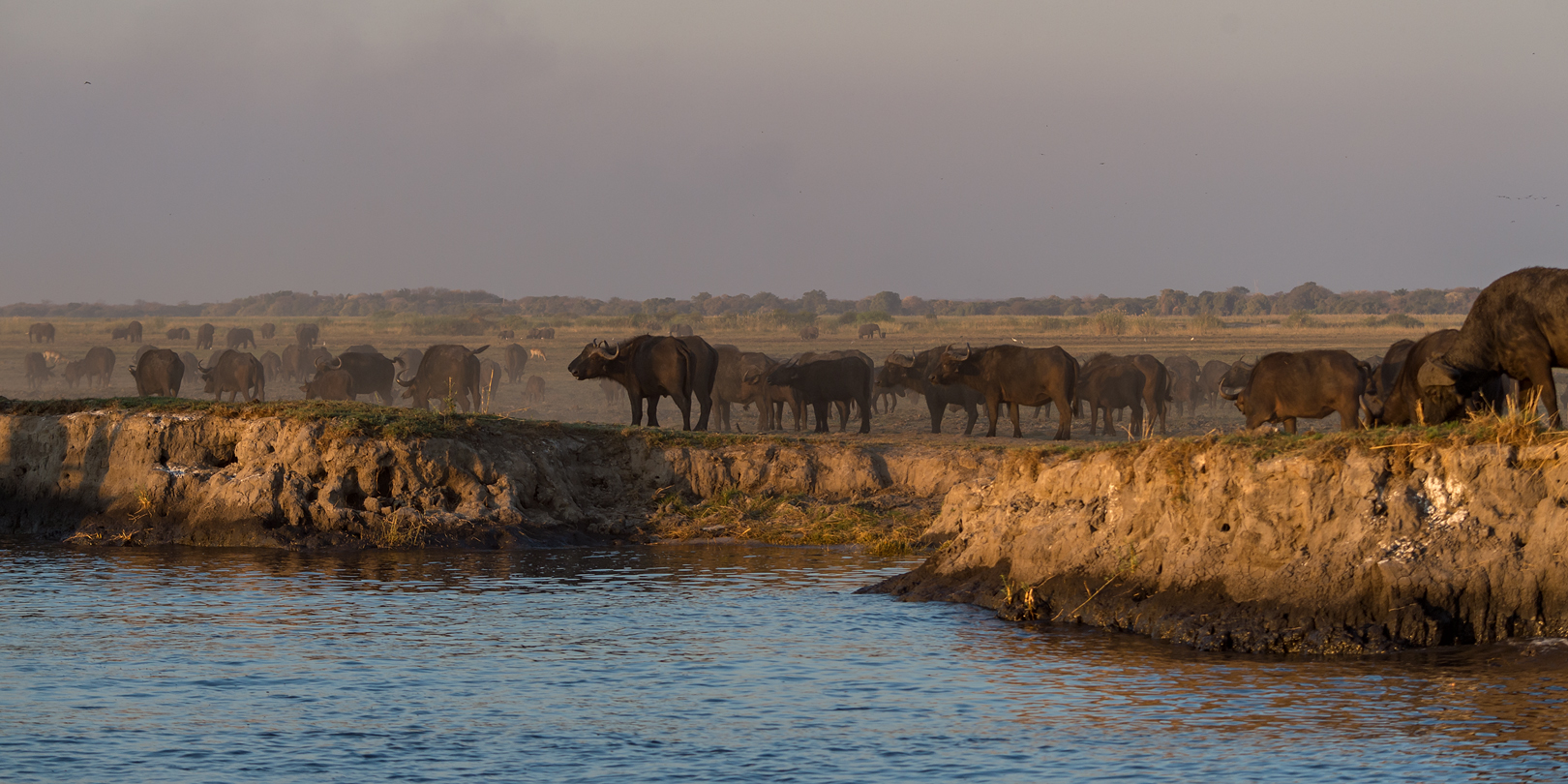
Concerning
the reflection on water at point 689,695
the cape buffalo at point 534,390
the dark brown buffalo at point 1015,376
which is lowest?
the reflection on water at point 689,695

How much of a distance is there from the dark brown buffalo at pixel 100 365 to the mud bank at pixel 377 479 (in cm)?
3756

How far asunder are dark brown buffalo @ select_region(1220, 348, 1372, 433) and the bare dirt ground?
A: 378 cm

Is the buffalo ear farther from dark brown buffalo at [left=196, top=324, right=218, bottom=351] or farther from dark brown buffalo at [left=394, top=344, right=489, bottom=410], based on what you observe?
dark brown buffalo at [left=196, top=324, right=218, bottom=351]

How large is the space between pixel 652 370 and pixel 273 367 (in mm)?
32895

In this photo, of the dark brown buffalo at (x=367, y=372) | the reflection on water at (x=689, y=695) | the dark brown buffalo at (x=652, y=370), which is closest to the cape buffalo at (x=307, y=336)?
the dark brown buffalo at (x=367, y=372)

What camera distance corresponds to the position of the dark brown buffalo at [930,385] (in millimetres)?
31969

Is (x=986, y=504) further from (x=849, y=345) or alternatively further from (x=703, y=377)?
(x=849, y=345)

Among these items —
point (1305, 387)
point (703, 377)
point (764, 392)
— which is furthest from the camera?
point (764, 392)

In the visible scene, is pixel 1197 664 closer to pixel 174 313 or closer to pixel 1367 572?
pixel 1367 572

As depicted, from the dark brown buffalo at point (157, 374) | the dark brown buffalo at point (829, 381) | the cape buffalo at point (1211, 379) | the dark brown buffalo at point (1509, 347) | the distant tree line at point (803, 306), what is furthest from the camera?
the distant tree line at point (803, 306)

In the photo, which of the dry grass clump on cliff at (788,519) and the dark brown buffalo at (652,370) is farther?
the dark brown buffalo at (652,370)

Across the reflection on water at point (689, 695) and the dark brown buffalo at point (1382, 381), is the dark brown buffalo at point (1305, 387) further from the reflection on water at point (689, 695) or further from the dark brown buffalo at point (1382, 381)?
the reflection on water at point (689, 695)

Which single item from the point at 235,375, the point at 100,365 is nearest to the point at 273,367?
the point at 100,365

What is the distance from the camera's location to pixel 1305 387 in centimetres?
2314
